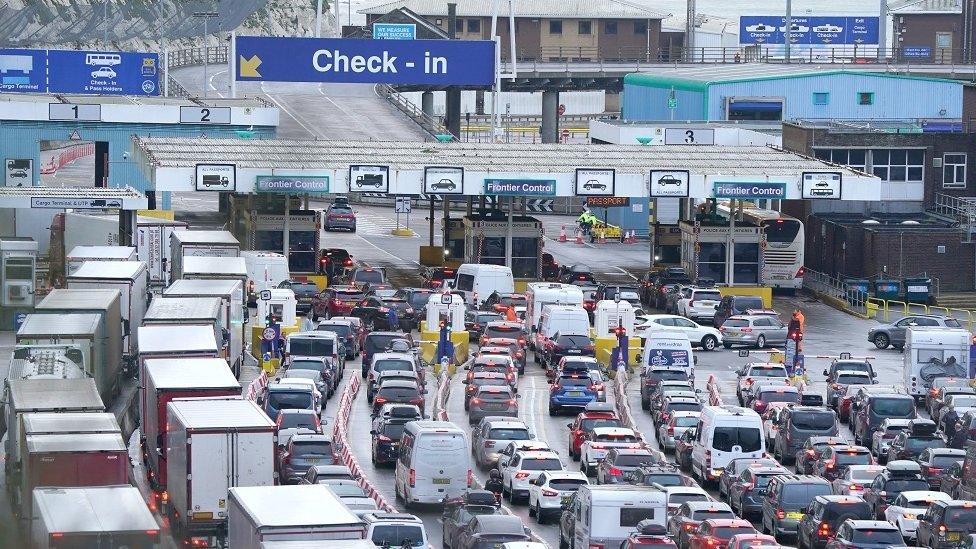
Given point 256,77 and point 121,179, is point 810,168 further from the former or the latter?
point 121,179

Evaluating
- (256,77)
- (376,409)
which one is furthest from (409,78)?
(376,409)

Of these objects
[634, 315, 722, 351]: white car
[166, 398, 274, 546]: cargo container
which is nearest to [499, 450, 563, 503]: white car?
[166, 398, 274, 546]: cargo container

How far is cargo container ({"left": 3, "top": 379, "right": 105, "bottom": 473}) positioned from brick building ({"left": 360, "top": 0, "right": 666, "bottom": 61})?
11685 cm

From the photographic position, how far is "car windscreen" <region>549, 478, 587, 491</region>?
115 ft

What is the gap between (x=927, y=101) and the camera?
311 ft

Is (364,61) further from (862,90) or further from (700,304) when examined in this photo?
(700,304)

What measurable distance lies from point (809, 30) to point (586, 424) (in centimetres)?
13194

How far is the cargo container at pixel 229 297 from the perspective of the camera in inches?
1869

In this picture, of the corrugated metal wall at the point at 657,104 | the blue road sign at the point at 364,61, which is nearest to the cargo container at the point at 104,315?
the blue road sign at the point at 364,61

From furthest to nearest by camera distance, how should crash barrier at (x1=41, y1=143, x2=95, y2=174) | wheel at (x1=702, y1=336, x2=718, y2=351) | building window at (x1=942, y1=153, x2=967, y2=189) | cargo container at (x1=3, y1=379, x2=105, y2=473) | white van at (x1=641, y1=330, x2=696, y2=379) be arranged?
crash barrier at (x1=41, y1=143, x2=95, y2=174)
building window at (x1=942, y1=153, x2=967, y2=189)
wheel at (x1=702, y1=336, x2=718, y2=351)
white van at (x1=641, y1=330, x2=696, y2=379)
cargo container at (x1=3, y1=379, x2=105, y2=473)

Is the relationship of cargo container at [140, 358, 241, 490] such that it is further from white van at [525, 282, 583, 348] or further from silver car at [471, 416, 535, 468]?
white van at [525, 282, 583, 348]

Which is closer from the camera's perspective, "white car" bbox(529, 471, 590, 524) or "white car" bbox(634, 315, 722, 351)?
"white car" bbox(529, 471, 590, 524)

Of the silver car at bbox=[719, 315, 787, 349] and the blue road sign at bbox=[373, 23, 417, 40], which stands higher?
the blue road sign at bbox=[373, 23, 417, 40]

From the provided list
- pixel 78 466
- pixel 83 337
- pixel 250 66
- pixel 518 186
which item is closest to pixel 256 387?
pixel 83 337
